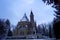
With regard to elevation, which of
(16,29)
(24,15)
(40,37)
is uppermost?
(24,15)

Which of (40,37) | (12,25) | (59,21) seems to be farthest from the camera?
(12,25)

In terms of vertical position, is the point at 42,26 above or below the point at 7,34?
above

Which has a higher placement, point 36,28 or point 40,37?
point 36,28

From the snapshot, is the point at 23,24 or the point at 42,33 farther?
the point at 23,24

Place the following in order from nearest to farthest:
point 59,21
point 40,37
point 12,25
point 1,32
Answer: point 59,21 → point 1,32 → point 40,37 → point 12,25

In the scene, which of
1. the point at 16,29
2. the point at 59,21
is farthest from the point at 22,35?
the point at 59,21

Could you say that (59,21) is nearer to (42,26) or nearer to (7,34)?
(42,26)

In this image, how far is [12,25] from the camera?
360cm

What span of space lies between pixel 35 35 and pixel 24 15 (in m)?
0.69

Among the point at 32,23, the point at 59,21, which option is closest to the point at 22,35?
the point at 32,23

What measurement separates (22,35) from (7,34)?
446 millimetres

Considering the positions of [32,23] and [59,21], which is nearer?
[59,21]

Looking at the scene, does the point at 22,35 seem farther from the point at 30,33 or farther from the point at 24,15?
the point at 24,15

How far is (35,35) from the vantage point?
11.5 ft
